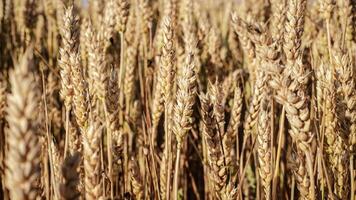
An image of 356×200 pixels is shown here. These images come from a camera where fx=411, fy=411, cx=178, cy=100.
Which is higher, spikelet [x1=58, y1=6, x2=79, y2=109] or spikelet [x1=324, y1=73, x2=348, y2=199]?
spikelet [x1=58, y1=6, x2=79, y2=109]

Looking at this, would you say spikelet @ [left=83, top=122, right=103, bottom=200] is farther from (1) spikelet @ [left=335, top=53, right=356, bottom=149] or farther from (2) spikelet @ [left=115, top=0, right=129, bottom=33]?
(2) spikelet @ [left=115, top=0, right=129, bottom=33]

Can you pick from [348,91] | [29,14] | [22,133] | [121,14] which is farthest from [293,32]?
[29,14]

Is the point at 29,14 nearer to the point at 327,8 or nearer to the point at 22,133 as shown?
the point at 327,8

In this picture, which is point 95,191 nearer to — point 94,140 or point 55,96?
point 94,140

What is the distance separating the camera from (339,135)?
115 cm

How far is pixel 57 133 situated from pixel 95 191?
1.34m

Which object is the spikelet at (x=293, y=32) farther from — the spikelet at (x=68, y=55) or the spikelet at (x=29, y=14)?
the spikelet at (x=29, y=14)

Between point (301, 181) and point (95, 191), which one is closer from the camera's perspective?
point (95, 191)

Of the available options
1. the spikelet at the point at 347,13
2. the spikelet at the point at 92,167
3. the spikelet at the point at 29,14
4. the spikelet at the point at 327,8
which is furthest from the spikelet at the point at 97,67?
the spikelet at the point at 29,14

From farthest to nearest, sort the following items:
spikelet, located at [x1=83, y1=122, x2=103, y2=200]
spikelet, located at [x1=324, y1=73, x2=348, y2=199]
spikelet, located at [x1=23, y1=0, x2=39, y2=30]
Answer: spikelet, located at [x1=23, y1=0, x2=39, y2=30] < spikelet, located at [x1=324, y1=73, x2=348, y2=199] < spikelet, located at [x1=83, y1=122, x2=103, y2=200]

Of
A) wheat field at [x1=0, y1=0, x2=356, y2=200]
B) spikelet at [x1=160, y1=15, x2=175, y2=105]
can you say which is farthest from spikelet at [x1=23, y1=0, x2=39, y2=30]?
spikelet at [x1=160, y1=15, x2=175, y2=105]

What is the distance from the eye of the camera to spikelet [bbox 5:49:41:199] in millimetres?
550

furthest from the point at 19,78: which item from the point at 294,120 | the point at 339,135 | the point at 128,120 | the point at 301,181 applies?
the point at 128,120

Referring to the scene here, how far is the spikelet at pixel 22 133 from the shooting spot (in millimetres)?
550
